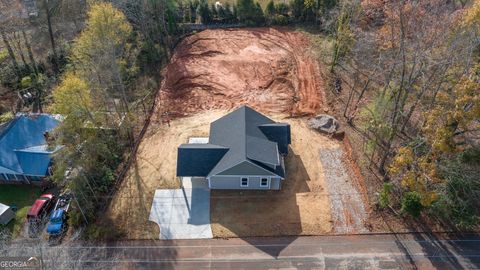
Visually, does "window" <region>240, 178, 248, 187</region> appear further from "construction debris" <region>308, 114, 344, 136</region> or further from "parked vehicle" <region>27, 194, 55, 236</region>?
"parked vehicle" <region>27, 194, 55, 236</region>

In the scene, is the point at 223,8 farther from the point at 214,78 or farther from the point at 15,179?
the point at 15,179

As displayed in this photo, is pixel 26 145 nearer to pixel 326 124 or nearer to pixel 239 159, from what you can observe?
pixel 239 159

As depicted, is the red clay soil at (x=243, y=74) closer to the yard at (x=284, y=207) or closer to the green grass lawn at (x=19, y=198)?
the yard at (x=284, y=207)

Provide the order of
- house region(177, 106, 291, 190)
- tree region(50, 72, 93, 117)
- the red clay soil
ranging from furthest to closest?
the red clay soil, house region(177, 106, 291, 190), tree region(50, 72, 93, 117)

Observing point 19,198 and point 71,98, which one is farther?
point 19,198

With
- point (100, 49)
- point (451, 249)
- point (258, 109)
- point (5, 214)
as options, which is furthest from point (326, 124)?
Result: point (5, 214)

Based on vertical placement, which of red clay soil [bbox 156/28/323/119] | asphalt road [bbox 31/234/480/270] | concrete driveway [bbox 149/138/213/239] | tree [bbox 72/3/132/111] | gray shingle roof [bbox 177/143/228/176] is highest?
tree [bbox 72/3/132/111]

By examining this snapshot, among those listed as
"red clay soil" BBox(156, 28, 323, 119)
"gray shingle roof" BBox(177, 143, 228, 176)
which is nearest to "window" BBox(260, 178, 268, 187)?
"gray shingle roof" BBox(177, 143, 228, 176)
